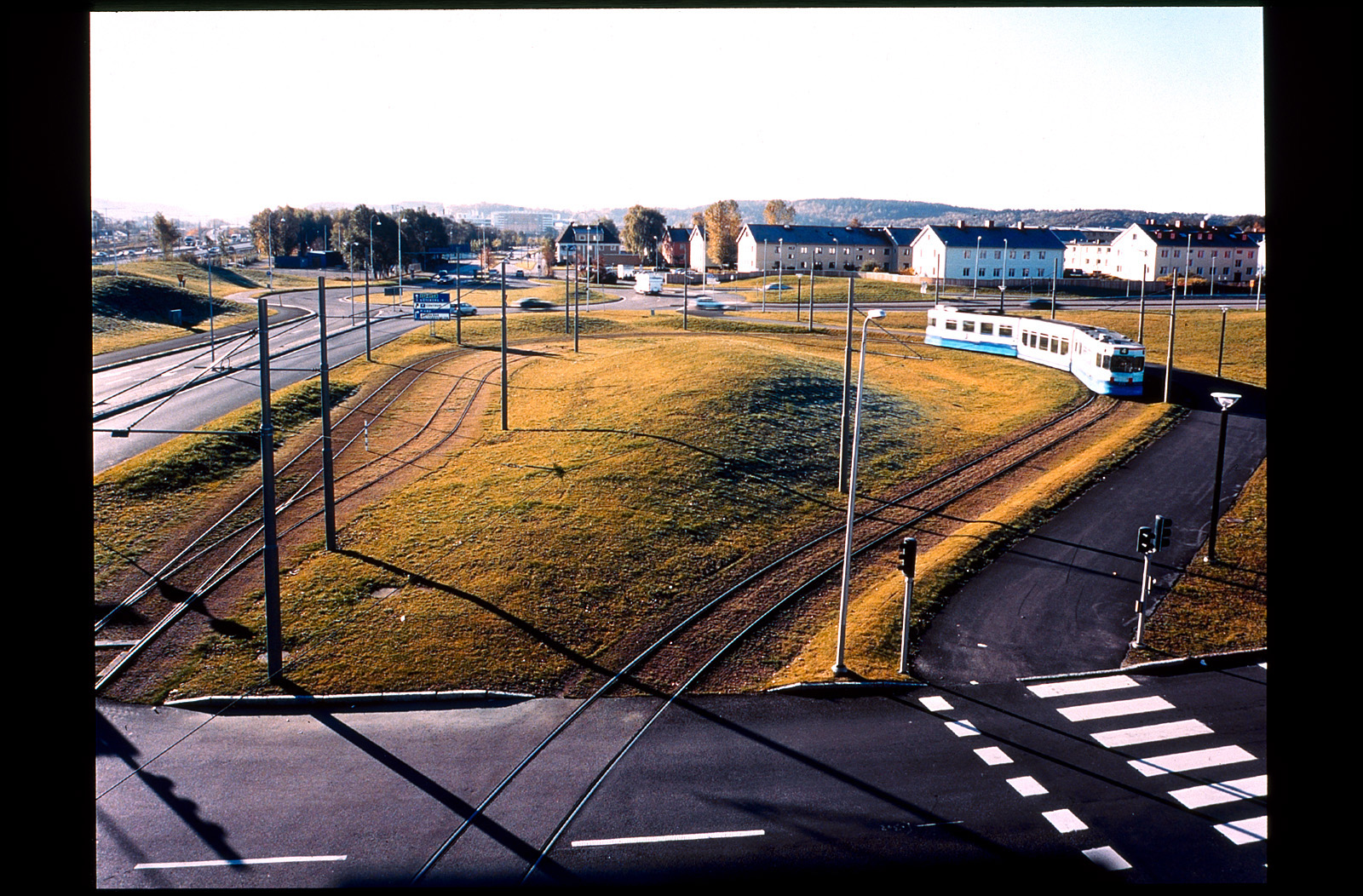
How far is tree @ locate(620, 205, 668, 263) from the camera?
14638cm

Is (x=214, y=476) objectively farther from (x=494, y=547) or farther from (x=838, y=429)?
(x=838, y=429)

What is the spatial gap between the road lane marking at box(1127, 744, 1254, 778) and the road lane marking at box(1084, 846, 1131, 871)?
103 inches

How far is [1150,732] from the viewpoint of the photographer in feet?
54.5

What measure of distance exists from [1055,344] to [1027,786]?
127ft

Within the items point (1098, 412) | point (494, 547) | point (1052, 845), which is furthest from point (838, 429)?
point (1052, 845)

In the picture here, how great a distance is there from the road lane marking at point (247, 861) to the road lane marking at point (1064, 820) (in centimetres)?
1014

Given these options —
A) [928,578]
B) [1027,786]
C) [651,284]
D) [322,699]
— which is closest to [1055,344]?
[928,578]

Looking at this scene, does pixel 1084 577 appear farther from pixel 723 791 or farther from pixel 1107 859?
pixel 723 791

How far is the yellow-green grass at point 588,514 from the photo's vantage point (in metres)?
19.9

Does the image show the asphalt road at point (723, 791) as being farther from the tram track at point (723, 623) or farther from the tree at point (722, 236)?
the tree at point (722, 236)

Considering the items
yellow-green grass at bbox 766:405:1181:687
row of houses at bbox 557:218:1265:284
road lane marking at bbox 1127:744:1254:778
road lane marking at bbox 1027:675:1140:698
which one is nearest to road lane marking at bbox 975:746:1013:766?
road lane marking at bbox 1127:744:1254:778

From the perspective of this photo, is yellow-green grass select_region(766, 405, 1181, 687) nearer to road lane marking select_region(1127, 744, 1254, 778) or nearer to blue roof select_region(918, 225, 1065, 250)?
road lane marking select_region(1127, 744, 1254, 778)

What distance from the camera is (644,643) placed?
20.5m

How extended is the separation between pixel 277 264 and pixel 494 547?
102 m
